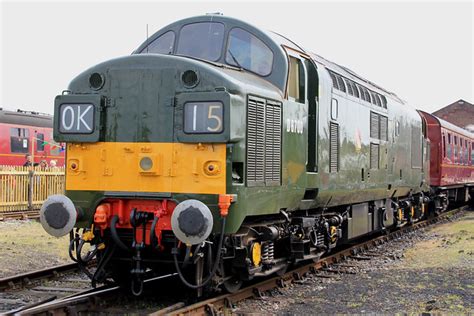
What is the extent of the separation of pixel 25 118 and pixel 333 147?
2368 centimetres

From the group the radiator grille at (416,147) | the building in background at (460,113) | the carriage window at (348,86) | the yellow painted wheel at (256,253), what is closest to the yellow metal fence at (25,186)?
the radiator grille at (416,147)

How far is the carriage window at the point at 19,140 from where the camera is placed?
97.1 feet

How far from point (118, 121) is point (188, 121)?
99 cm

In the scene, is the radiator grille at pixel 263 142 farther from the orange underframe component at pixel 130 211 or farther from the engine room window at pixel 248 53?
the orange underframe component at pixel 130 211

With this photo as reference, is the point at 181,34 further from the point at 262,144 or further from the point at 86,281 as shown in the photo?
the point at 86,281

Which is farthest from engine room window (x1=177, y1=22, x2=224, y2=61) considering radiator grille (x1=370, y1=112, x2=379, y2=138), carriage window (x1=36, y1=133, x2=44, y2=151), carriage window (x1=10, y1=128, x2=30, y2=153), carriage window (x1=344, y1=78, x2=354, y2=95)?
carriage window (x1=36, y1=133, x2=44, y2=151)

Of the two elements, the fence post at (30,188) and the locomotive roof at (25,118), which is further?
the locomotive roof at (25,118)

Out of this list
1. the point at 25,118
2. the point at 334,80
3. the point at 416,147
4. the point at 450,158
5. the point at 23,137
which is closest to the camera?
the point at 334,80

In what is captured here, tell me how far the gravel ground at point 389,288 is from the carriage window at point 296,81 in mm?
2939

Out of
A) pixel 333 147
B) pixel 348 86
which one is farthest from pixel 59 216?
pixel 348 86

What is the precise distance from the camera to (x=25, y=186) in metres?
22.5

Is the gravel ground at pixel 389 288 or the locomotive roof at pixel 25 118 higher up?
the locomotive roof at pixel 25 118

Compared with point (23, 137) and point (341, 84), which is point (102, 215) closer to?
point (341, 84)

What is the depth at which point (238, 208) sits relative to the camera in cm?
747
